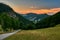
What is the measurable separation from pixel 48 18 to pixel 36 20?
0.89 feet

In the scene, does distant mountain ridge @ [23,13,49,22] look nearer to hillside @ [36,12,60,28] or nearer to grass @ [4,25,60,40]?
hillside @ [36,12,60,28]

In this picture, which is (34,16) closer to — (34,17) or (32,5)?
(34,17)

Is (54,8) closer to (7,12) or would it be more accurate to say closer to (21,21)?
(21,21)

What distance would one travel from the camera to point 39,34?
346cm

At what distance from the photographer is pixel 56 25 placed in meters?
3.54

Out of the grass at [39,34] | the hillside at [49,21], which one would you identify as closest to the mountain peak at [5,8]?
the grass at [39,34]

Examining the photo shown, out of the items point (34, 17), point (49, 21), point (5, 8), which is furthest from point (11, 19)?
point (49, 21)

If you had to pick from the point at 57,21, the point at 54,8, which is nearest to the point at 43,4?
the point at 54,8

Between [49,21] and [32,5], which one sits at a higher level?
[32,5]

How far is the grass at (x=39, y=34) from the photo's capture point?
3.39 m

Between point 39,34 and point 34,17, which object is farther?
point 34,17

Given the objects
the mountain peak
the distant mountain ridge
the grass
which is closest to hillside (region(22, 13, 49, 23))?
the distant mountain ridge

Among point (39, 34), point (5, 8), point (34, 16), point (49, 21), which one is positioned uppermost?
point (5, 8)

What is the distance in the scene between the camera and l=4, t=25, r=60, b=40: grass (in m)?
3.39
